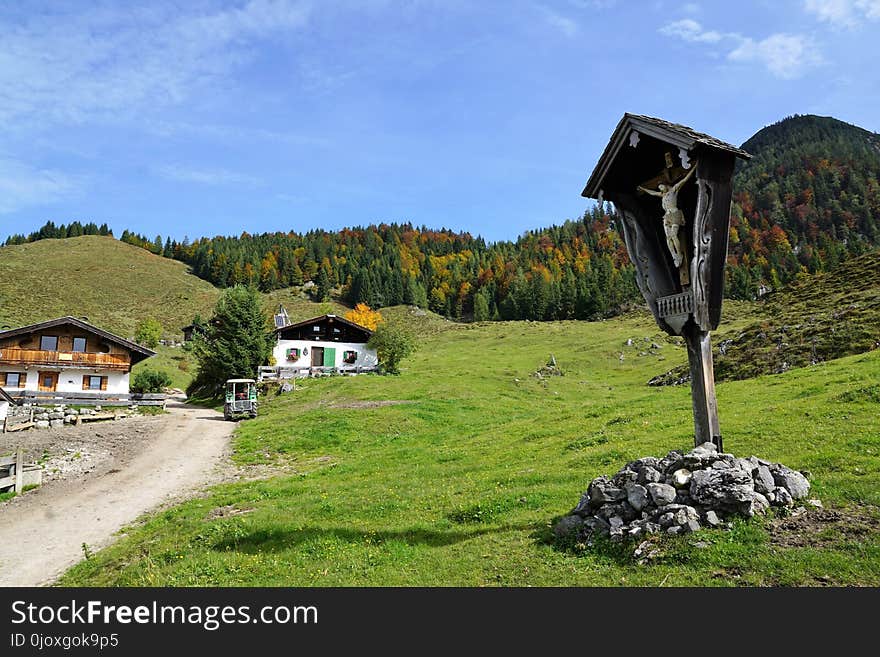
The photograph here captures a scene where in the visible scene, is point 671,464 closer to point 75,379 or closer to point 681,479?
point 681,479

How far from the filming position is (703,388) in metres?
10.1

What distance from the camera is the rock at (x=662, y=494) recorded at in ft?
28.0

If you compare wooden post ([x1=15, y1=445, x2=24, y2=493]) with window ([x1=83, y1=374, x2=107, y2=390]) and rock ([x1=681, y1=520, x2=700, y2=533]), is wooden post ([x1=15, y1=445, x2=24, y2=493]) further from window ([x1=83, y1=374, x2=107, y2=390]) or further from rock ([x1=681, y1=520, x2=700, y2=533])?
window ([x1=83, y1=374, x2=107, y2=390])

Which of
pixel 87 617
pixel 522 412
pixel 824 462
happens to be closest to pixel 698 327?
pixel 824 462

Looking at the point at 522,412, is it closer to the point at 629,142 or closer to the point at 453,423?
the point at 453,423

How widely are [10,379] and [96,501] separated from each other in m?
45.0

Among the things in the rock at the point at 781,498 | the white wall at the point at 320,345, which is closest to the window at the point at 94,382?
the white wall at the point at 320,345

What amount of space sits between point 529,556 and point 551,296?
445 feet

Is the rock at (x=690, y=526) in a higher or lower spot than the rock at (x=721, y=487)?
lower

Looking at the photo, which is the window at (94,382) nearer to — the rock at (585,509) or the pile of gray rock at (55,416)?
the pile of gray rock at (55,416)

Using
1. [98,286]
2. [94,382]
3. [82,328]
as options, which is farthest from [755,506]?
[98,286]

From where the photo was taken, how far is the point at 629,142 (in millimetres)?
10883

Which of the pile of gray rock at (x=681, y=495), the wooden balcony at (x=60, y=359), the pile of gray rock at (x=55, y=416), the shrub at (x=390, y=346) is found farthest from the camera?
the shrub at (x=390, y=346)

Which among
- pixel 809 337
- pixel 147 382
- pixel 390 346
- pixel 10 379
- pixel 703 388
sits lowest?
pixel 703 388
